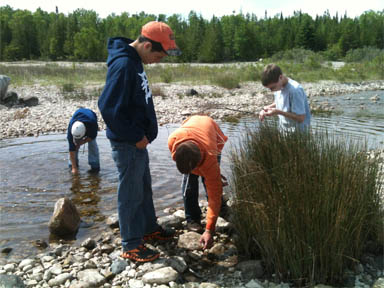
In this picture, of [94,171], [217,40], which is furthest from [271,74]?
[217,40]

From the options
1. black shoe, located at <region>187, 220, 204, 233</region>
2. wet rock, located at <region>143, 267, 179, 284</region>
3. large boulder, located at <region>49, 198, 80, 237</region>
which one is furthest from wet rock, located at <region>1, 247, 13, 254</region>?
black shoe, located at <region>187, 220, 204, 233</region>

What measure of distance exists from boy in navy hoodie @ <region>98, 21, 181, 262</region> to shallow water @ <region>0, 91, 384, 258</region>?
85 cm

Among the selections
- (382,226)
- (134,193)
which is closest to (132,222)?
(134,193)

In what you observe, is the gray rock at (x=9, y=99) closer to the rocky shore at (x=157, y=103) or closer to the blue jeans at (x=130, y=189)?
the rocky shore at (x=157, y=103)

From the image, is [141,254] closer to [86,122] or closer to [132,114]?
[132,114]

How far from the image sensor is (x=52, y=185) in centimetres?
561

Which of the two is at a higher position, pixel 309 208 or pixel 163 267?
pixel 309 208

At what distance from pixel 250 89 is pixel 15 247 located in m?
17.0

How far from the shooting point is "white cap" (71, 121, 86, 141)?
17.5 ft

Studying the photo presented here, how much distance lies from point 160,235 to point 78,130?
97.3 inches

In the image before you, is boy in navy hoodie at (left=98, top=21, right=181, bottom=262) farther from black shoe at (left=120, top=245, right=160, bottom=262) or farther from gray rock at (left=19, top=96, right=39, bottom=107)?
gray rock at (left=19, top=96, right=39, bottom=107)

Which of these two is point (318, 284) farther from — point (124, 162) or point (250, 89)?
point (250, 89)

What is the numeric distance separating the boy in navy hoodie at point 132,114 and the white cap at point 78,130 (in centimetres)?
252

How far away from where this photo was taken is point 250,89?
63.7 feet
